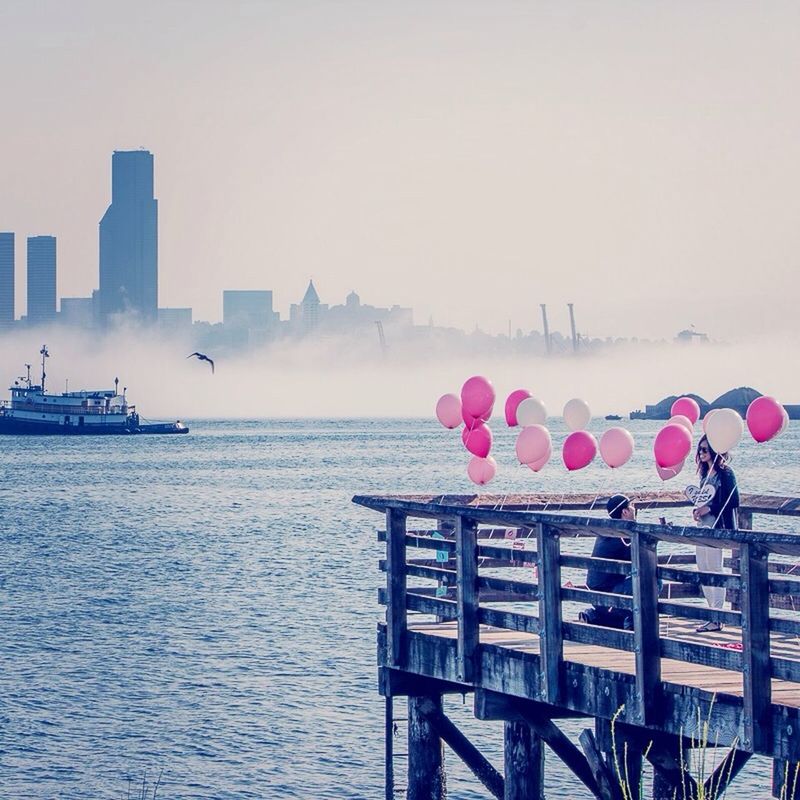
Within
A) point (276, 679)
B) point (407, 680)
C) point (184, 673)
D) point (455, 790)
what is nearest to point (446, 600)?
point (407, 680)

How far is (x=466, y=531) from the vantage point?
11500mm

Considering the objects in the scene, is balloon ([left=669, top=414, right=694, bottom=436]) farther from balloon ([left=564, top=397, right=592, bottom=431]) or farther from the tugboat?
the tugboat

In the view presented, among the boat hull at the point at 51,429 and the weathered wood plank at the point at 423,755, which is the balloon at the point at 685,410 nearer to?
the weathered wood plank at the point at 423,755

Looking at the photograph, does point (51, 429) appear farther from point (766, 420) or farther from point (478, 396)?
point (766, 420)

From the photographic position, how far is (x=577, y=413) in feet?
54.0

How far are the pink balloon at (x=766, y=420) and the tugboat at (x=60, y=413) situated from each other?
544ft

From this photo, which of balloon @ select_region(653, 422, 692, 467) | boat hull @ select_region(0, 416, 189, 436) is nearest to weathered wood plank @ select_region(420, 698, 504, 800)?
balloon @ select_region(653, 422, 692, 467)

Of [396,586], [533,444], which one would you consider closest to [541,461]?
[533,444]

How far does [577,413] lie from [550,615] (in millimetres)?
6102

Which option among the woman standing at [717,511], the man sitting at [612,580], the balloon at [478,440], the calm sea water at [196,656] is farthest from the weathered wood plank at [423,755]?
the balloon at [478,440]

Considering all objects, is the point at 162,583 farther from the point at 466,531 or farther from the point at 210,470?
the point at 210,470

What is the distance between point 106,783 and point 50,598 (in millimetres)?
20449

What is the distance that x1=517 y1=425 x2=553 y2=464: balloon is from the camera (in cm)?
1505

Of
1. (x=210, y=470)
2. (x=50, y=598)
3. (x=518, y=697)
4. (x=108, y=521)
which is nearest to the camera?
(x=518, y=697)
